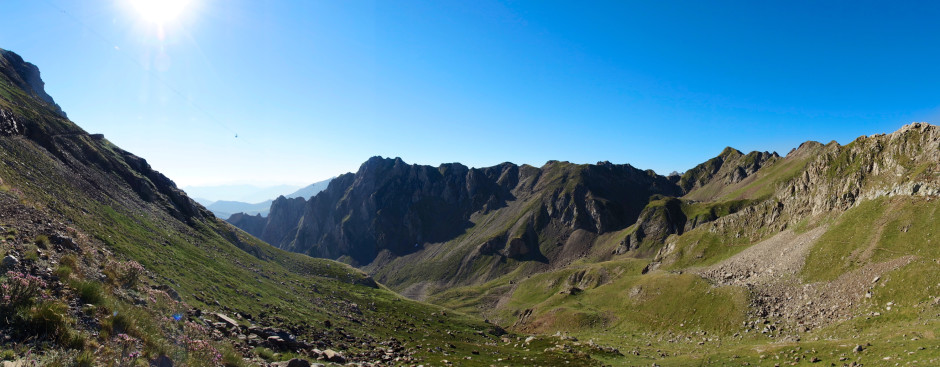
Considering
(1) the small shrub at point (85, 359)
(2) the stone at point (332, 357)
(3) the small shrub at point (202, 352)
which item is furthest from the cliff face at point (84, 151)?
(1) the small shrub at point (85, 359)

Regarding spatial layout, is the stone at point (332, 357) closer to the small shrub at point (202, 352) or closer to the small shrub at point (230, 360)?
the small shrub at point (230, 360)

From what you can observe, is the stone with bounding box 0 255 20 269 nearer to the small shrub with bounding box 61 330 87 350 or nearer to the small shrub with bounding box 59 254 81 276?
the small shrub with bounding box 59 254 81 276

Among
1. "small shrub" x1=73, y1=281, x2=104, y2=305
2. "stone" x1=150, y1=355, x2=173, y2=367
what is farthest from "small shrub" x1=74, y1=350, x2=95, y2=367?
→ "small shrub" x1=73, y1=281, x2=104, y2=305

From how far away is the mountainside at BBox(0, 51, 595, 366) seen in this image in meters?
13.9

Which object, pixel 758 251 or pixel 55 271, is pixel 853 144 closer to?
pixel 758 251

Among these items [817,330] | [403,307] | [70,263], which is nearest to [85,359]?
[70,263]

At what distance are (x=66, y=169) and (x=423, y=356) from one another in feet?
254

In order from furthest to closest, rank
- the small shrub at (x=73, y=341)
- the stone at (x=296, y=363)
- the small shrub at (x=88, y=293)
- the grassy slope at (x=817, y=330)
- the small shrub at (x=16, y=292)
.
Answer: the grassy slope at (x=817, y=330) → the stone at (x=296, y=363) → the small shrub at (x=88, y=293) → the small shrub at (x=16, y=292) → the small shrub at (x=73, y=341)

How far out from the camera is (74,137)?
93.0 metres

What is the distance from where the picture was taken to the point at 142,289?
23500 millimetres

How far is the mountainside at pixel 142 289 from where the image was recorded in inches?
546

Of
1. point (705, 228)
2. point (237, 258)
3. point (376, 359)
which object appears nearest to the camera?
point (376, 359)

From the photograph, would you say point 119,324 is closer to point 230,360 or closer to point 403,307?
point 230,360

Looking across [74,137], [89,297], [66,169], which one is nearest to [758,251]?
[89,297]
